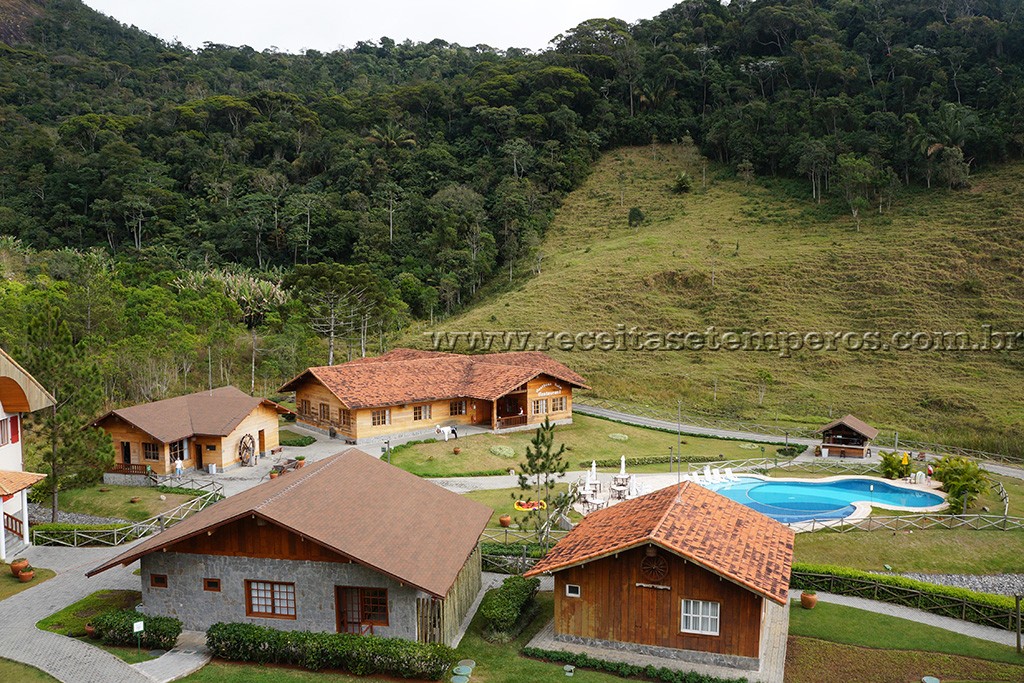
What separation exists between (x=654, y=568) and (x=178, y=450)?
83.3 feet

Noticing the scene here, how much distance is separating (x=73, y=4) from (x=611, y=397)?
150m

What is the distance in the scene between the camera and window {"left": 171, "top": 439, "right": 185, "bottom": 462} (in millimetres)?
32209

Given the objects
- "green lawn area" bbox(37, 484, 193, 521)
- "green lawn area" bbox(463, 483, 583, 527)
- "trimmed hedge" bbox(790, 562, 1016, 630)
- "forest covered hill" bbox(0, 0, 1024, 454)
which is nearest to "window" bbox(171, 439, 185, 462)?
"green lawn area" bbox(37, 484, 193, 521)

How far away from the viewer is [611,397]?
5300 cm

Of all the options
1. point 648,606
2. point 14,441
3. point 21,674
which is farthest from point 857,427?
point 14,441

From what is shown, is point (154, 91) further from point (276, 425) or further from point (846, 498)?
point (846, 498)

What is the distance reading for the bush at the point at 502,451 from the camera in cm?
3666

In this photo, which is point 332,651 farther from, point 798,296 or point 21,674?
point 798,296

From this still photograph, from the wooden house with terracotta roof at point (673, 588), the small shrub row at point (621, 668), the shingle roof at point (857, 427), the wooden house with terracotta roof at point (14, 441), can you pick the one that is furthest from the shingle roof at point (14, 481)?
the shingle roof at point (857, 427)

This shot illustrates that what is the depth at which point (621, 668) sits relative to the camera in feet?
50.3

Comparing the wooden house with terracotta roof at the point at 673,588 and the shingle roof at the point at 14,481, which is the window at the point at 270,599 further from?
the shingle roof at the point at 14,481

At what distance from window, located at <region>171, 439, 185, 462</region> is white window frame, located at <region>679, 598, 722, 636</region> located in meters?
25.5

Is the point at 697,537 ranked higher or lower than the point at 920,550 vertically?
higher

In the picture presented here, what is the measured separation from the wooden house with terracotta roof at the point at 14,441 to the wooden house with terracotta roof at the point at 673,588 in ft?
57.1
